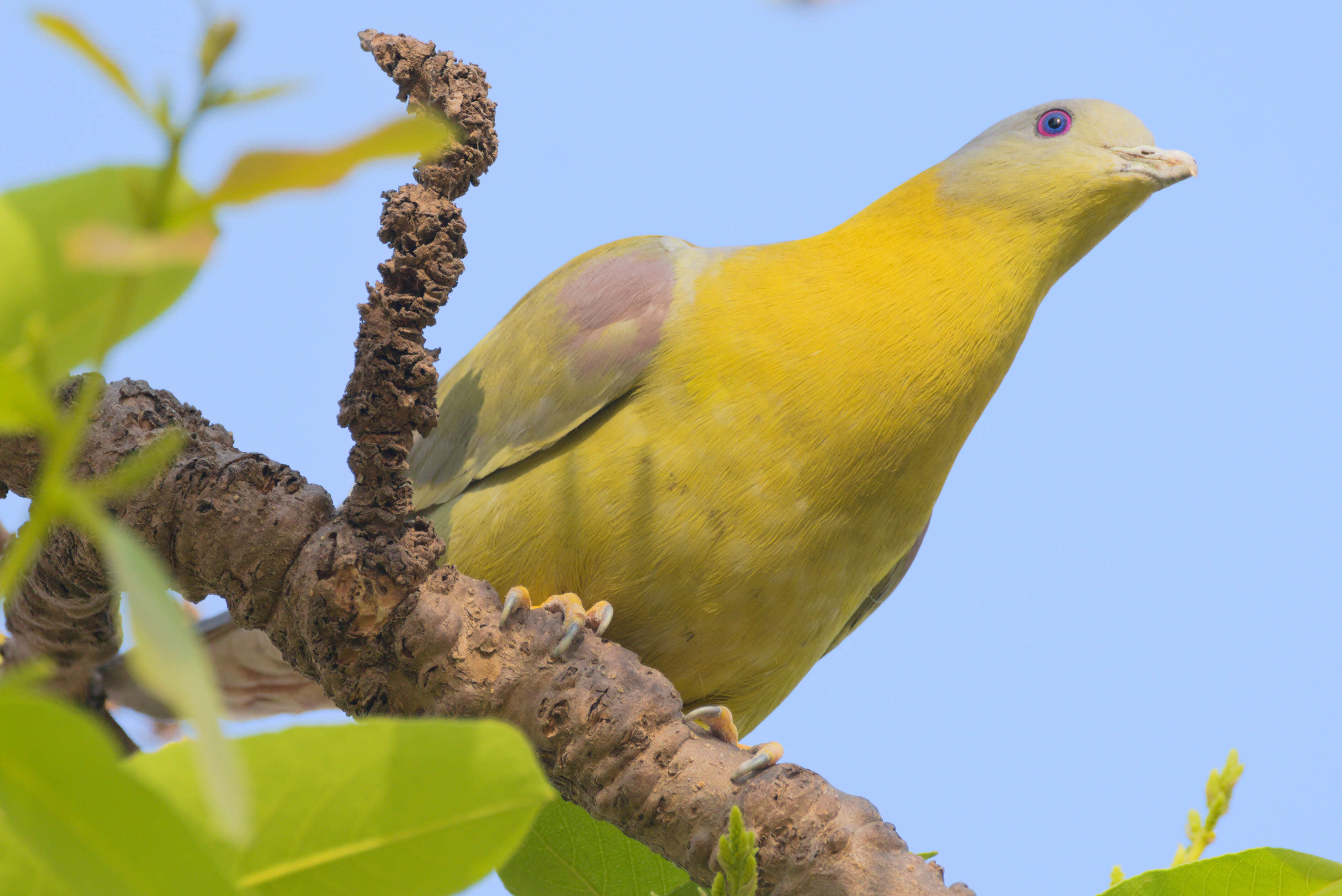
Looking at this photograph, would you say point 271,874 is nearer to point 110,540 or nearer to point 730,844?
point 110,540

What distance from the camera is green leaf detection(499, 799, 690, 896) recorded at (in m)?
2.14

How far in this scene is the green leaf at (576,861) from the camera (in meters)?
2.14

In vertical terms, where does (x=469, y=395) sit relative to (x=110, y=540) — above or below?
above

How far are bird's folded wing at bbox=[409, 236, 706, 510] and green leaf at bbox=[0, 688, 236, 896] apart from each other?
6.45ft

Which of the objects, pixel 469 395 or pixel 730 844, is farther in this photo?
pixel 469 395

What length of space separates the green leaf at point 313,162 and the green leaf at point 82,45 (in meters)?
0.05

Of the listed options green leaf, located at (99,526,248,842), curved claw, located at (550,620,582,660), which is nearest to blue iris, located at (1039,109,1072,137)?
curved claw, located at (550,620,582,660)

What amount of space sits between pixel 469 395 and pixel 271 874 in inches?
84.6

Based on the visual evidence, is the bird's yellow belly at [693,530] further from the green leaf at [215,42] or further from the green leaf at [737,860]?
the green leaf at [215,42]

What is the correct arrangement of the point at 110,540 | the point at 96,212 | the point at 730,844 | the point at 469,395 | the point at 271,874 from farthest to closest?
the point at 469,395 < the point at 730,844 < the point at 271,874 < the point at 96,212 < the point at 110,540

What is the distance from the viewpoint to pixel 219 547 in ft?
6.81

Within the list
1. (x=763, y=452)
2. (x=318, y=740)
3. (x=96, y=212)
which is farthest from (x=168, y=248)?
(x=763, y=452)

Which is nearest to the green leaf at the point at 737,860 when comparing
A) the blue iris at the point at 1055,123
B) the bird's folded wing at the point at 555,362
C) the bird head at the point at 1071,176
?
the bird's folded wing at the point at 555,362

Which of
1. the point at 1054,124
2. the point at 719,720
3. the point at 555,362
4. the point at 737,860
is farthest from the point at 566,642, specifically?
the point at 1054,124
